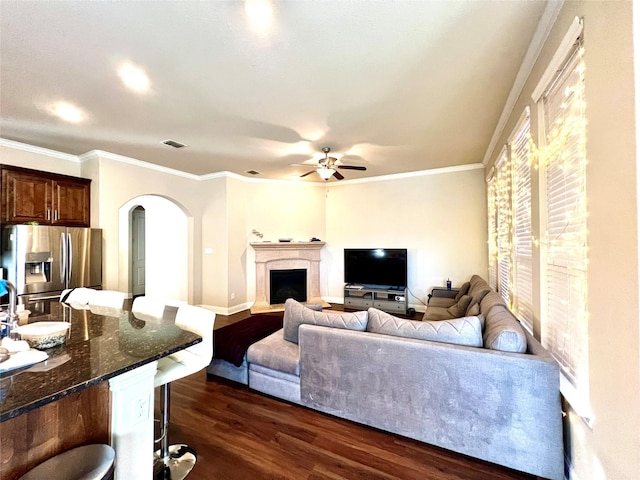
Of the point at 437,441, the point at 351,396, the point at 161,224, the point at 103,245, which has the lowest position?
the point at 437,441

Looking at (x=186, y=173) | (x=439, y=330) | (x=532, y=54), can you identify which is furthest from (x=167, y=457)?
(x=186, y=173)

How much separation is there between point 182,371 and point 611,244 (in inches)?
90.0

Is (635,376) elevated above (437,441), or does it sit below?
above

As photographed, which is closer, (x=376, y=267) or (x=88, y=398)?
(x=88, y=398)

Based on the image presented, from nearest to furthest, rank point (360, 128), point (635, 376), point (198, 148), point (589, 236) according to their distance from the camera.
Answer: point (635, 376) → point (589, 236) → point (360, 128) → point (198, 148)

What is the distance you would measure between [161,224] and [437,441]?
6409 millimetres

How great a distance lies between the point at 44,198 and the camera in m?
3.59

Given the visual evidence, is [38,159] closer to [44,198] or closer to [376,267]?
[44,198]

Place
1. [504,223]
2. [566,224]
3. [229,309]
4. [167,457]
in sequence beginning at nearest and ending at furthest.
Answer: [566,224] < [167,457] < [504,223] < [229,309]

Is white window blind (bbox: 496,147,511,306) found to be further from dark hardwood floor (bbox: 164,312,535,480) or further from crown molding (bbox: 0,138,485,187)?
dark hardwood floor (bbox: 164,312,535,480)

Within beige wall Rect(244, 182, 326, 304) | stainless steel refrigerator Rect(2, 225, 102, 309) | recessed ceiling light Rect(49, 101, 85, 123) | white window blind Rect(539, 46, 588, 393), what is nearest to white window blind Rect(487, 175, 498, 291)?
white window blind Rect(539, 46, 588, 393)

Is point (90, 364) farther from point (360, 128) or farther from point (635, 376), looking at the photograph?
point (360, 128)

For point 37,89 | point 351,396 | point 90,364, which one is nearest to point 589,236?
point 351,396

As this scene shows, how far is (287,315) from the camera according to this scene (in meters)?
2.53
